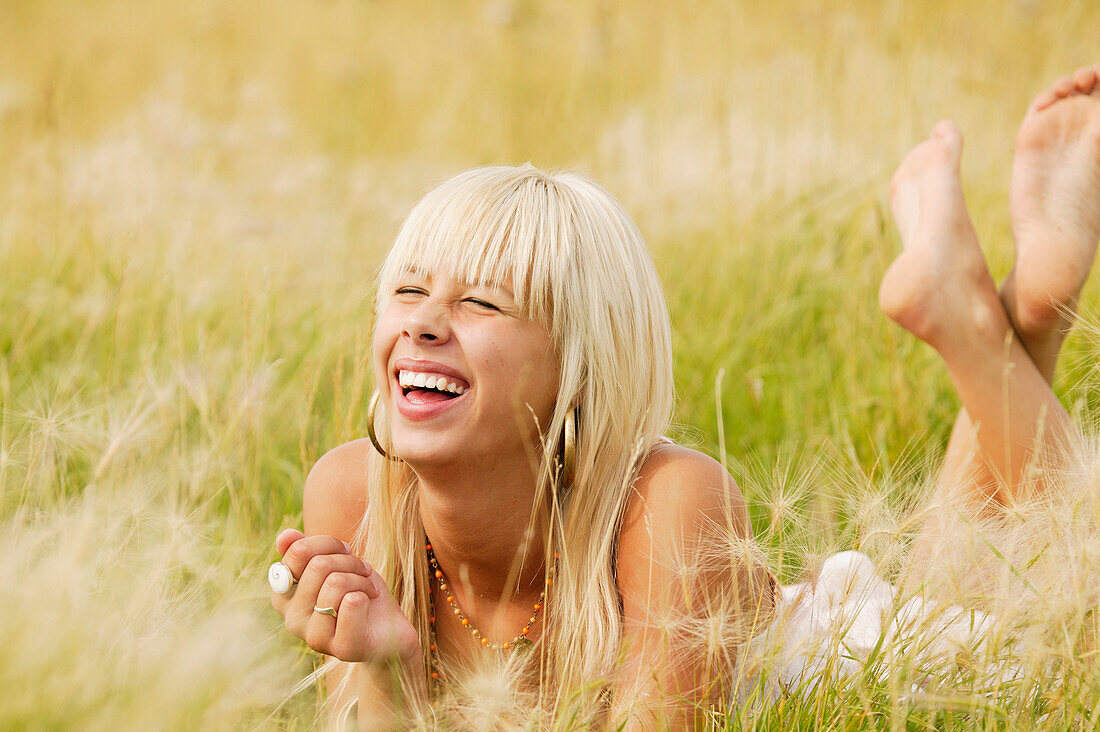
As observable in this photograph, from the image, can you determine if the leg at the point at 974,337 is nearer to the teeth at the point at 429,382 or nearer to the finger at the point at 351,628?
the teeth at the point at 429,382

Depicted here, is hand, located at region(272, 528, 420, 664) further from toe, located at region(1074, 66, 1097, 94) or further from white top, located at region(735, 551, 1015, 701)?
toe, located at region(1074, 66, 1097, 94)

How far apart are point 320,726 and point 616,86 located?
200 inches

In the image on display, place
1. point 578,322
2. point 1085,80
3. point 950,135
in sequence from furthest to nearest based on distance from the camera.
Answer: point 950,135 < point 1085,80 < point 578,322

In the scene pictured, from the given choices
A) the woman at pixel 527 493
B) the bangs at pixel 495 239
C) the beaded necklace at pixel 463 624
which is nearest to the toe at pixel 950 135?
the woman at pixel 527 493

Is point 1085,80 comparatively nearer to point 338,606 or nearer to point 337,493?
point 337,493

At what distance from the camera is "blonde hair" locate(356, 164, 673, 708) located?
67.7 inches

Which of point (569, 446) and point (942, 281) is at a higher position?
point (942, 281)

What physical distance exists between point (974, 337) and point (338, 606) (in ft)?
5.24

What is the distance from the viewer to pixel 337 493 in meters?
2.05

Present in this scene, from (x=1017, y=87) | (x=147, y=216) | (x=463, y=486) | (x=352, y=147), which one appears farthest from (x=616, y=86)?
(x=463, y=486)

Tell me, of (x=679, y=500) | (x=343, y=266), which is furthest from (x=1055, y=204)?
(x=343, y=266)

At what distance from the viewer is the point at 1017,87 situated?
4777mm

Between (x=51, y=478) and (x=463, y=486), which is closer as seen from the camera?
(x=463, y=486)

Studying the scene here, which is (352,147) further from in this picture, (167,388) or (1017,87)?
(167,388)
